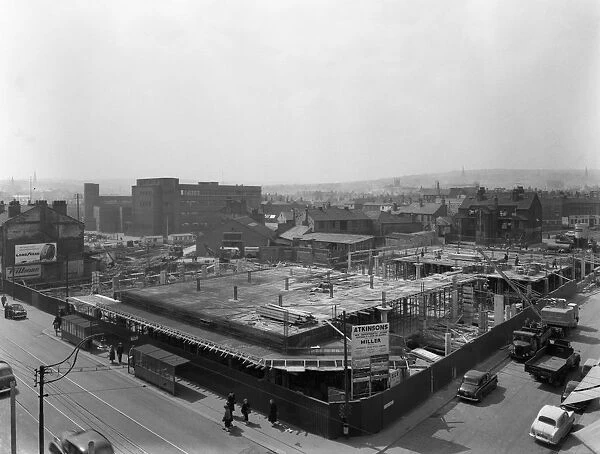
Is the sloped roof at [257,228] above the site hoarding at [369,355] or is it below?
above

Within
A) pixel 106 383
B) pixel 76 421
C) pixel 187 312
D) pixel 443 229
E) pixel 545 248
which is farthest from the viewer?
pixel 443 229

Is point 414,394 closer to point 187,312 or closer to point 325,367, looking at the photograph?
point 325,367

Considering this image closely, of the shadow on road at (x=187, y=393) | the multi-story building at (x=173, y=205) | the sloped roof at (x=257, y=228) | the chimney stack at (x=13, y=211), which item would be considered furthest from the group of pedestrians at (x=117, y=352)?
the multi-story building at (x=173, y=205)

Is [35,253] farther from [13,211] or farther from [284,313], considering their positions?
[284,313]

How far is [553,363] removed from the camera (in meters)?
26.6

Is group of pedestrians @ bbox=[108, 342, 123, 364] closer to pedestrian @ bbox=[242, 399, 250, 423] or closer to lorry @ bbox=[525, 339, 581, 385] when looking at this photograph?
pedestrian @ bbox=[242, 399, 250, 423]

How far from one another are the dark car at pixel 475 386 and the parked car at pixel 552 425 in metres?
3.47

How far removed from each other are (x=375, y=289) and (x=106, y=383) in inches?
709

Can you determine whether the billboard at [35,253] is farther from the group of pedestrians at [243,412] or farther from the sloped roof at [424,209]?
the sloped roof at [424,209]

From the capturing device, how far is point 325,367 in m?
23.5

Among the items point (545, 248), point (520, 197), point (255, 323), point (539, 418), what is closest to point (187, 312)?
point (255, 323)

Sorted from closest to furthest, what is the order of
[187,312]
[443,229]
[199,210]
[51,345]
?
[187,312], [51,345], [443,229], [199,210]

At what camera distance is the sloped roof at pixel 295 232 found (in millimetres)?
78319

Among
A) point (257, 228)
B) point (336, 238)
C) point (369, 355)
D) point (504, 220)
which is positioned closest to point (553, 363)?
point (369, 355)
